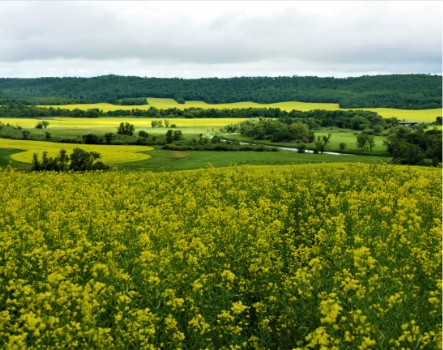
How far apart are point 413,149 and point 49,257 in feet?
168

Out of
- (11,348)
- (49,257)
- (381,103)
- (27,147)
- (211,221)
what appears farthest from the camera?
(381,103)

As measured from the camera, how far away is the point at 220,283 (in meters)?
8.88

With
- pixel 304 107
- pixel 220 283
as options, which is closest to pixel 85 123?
pixel 304 107

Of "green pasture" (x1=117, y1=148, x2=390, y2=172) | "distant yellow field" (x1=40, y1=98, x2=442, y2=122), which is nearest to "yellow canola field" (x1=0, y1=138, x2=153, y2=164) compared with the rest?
"green pasture" (x1=117, y1=148, x2=390, y2=172)

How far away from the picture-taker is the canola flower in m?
6.88

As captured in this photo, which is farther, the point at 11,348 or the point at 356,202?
the point at 356,202

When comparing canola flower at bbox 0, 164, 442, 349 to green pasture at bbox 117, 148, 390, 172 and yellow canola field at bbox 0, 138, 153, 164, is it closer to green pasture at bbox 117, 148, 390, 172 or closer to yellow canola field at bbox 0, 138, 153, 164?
green pasture at bbox 117, 148, 390, 172

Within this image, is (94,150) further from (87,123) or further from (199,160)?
(87,123)

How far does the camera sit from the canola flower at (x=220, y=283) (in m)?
6.88

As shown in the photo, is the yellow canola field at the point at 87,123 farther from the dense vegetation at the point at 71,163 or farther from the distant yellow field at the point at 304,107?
the dense vegetation at the point at 71,163

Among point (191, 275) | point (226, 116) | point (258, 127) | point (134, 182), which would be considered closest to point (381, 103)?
point (226, 116)

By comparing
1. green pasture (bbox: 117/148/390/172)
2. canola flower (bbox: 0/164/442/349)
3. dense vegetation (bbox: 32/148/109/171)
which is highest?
canola flower (bbox: 0/164/442/349)

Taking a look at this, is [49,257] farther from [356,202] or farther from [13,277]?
[356,202]

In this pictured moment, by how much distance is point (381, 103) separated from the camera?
595 ft
